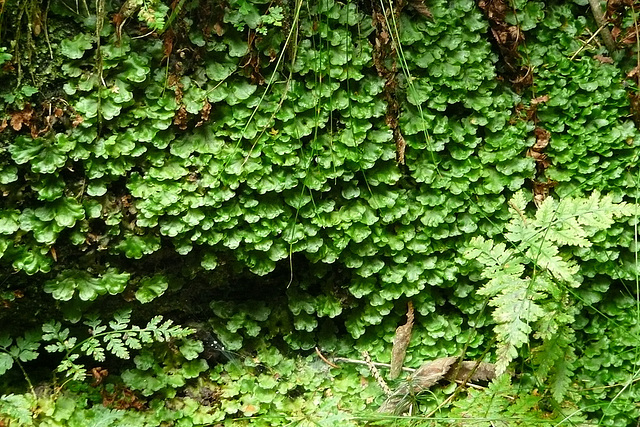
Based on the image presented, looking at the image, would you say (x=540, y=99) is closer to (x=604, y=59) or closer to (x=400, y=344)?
(x=604, y=59)

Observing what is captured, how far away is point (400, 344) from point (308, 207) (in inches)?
30.2

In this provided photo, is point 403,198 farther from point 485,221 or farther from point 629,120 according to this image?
point 629,120

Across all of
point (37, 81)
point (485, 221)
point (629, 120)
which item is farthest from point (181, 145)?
point (629, 120)

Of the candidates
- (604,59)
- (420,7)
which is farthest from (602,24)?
(420,7)

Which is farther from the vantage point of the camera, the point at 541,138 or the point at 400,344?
the point at 400,344

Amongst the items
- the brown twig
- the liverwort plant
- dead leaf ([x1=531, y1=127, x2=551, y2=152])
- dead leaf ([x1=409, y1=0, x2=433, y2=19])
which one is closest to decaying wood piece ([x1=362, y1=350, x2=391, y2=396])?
the brown twig

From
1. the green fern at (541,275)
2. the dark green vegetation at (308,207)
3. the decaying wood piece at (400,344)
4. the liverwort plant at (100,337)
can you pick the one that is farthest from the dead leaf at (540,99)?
the liverwort plant at (100,337)

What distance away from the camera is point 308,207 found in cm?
246

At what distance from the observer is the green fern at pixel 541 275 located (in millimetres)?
2111

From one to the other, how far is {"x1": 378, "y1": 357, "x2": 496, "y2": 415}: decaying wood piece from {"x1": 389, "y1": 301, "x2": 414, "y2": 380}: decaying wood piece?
69mm

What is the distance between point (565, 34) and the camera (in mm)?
2506

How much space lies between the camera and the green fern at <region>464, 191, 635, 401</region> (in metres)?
2.11

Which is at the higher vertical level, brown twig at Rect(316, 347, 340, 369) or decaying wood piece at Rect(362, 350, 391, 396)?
decaying wood piece at Rect(362, 350, 391, 396)

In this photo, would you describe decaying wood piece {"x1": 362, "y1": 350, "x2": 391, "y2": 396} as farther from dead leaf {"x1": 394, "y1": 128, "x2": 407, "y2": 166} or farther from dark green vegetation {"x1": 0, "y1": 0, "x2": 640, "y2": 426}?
dead leaf {"x1": 394, "y1": 128, "x2": 407, "y2": 166}
